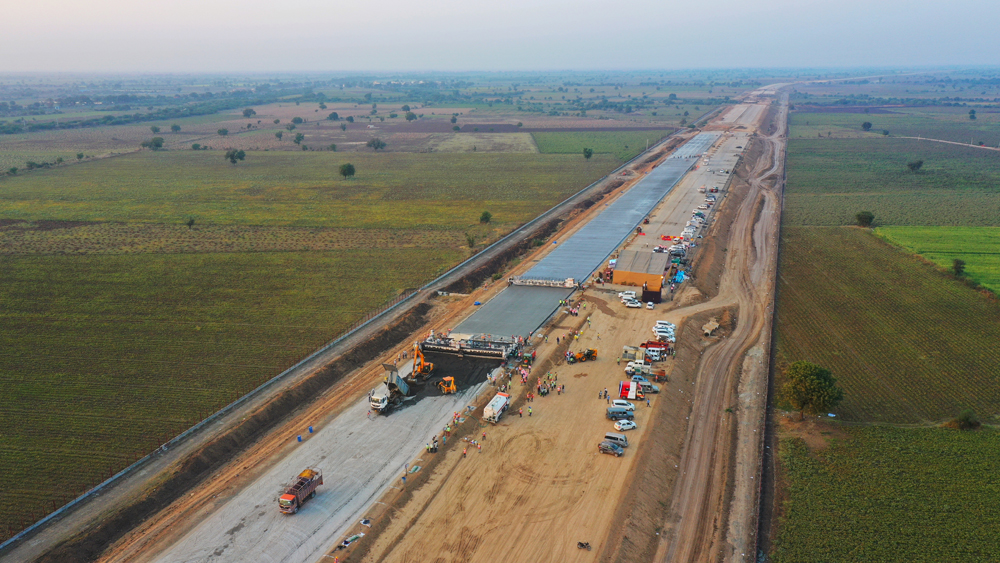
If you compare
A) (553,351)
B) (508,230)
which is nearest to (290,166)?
(508,230)

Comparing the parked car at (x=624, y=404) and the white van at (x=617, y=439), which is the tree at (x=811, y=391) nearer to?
the parked car at (x=624, y=404)

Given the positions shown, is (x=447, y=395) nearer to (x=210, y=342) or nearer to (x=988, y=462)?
(x=210, y=342)

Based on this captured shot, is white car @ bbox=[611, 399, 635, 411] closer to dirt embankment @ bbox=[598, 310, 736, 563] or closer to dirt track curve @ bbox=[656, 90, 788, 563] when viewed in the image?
dirt embankment @ bbox=[598, 310, 736, 563]

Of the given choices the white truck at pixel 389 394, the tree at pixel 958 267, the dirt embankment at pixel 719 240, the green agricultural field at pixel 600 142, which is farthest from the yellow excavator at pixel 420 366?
the green agricultural field at pixel 600 142

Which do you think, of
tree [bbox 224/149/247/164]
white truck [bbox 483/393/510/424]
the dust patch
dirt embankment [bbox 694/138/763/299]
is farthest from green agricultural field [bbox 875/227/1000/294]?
tree [bbox 224/149/247/164]


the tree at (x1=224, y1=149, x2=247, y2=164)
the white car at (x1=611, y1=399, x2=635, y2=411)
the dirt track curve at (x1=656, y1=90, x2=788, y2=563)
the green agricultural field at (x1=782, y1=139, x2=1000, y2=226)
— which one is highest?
the tree at (x1=224, y1=149, x2=247, y2=164)

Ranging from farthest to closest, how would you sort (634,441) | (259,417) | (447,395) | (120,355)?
(120,355), (447,395), (259,417), (634,441)
